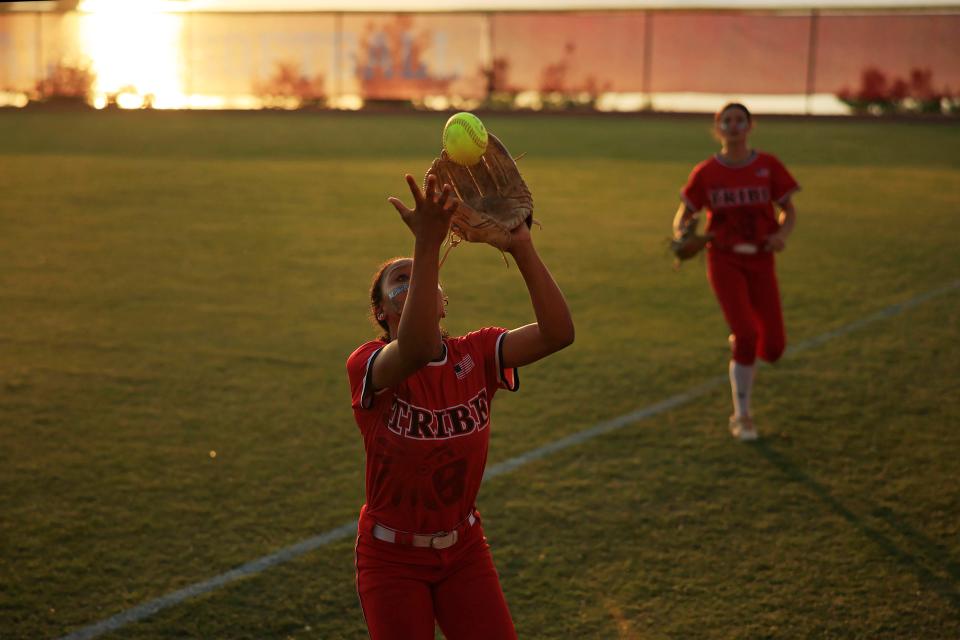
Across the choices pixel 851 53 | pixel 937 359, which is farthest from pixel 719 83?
pixel 937 359

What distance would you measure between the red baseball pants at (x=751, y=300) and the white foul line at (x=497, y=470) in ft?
2.98

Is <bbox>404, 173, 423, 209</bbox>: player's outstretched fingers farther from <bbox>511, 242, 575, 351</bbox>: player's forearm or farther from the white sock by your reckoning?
the white sock

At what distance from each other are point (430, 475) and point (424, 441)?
14 centimetres

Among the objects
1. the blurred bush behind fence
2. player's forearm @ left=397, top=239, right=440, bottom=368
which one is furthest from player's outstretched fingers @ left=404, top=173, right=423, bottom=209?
the blurred bush behind fence

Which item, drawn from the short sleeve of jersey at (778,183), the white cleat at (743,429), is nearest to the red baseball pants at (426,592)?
the white cleat at (743,429)

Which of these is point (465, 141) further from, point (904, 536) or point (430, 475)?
point (904, 536)

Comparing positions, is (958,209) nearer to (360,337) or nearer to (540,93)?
(360,337)

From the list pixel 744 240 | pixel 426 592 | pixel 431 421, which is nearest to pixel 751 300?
pixel 744 240

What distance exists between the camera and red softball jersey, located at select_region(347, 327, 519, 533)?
4215 mm

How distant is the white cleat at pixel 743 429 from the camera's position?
8.51 m

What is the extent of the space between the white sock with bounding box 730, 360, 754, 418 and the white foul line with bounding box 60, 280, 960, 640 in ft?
2.35

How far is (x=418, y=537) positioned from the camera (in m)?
4.21

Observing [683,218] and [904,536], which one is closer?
[904,536]

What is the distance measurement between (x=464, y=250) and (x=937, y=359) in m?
7.13
